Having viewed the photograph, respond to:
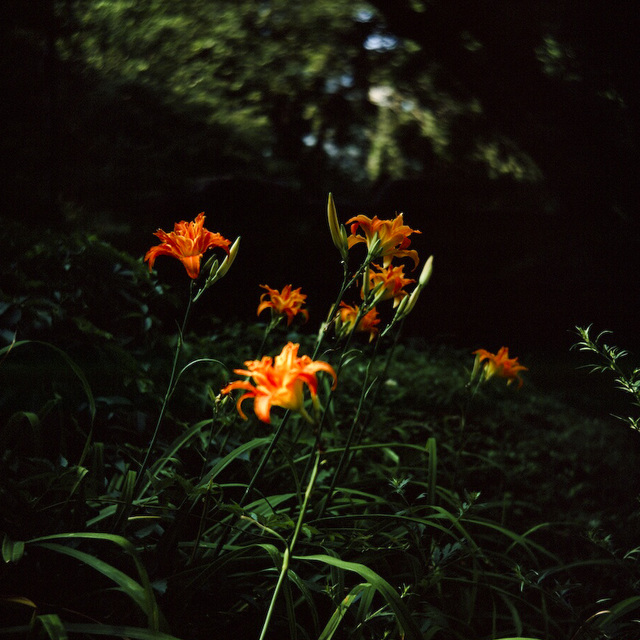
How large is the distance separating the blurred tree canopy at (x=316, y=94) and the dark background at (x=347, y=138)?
0.02 meters

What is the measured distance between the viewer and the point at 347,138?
7996 millimetres

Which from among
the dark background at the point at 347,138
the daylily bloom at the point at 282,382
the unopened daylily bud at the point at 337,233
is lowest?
the dark background at the point at 347,138

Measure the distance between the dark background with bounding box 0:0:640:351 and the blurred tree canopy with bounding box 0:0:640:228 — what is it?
21 millimetres

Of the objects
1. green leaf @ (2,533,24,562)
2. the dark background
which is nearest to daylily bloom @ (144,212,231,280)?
green leaf @ (2,533,24,562)

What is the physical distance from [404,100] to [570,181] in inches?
153

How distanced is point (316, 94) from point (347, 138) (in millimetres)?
861

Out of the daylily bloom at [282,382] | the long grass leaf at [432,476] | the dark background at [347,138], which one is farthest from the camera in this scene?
the dark background at [347,138]

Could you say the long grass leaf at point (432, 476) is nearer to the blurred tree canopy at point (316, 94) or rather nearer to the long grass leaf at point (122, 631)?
the long grass leaf at point (122, 631)

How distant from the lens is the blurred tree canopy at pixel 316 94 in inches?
158

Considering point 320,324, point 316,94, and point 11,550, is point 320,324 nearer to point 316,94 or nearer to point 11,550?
point 11,550

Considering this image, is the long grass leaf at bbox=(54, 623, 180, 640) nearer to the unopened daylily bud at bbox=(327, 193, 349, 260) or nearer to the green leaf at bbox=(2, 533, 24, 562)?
the green leaf at bbox=(2, 533, 24, 562)

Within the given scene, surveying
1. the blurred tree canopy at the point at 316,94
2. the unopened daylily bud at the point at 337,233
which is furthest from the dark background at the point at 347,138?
the unopened daylily bud at the point at 337,233

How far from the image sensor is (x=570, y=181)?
4.34 m

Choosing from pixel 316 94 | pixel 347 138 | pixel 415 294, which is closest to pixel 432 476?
pixel 415 294
